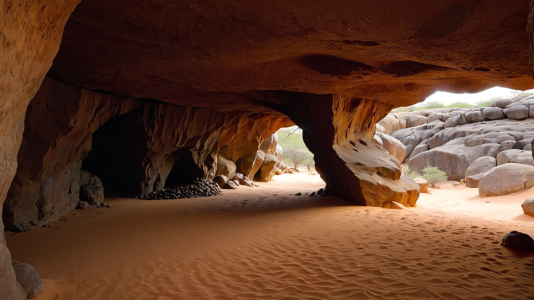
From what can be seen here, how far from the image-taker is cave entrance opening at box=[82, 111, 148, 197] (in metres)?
10.3

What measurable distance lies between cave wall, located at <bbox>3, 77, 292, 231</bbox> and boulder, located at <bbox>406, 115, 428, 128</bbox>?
53.1 feet

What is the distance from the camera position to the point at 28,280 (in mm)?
3254

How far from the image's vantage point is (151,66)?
19.4ft

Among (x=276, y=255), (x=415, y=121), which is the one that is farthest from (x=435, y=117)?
(x=276, y=255)

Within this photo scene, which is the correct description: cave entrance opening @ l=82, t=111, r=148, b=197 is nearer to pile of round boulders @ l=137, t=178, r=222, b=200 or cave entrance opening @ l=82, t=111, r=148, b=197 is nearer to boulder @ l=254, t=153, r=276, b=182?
pile of round boulders @ l=137, t=178, r=222, b=200

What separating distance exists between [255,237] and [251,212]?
2418mm

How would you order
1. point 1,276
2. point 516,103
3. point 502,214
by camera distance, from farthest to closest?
point 516,103
point 502,214
point 1,276

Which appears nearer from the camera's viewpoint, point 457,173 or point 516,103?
point 457,173

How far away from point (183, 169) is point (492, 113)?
2048cm

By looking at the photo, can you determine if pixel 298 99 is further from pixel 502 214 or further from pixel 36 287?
pixel 36 287

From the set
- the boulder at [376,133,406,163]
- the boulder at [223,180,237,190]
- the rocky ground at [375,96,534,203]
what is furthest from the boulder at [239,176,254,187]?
the boulder at [376,133,406,163]

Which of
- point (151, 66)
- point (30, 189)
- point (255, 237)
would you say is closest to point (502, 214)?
point (255, 237)

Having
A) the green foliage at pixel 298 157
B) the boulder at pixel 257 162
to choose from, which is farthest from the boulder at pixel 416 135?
the boulder at pixel 257 162

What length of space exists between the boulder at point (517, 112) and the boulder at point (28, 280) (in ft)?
80.5
